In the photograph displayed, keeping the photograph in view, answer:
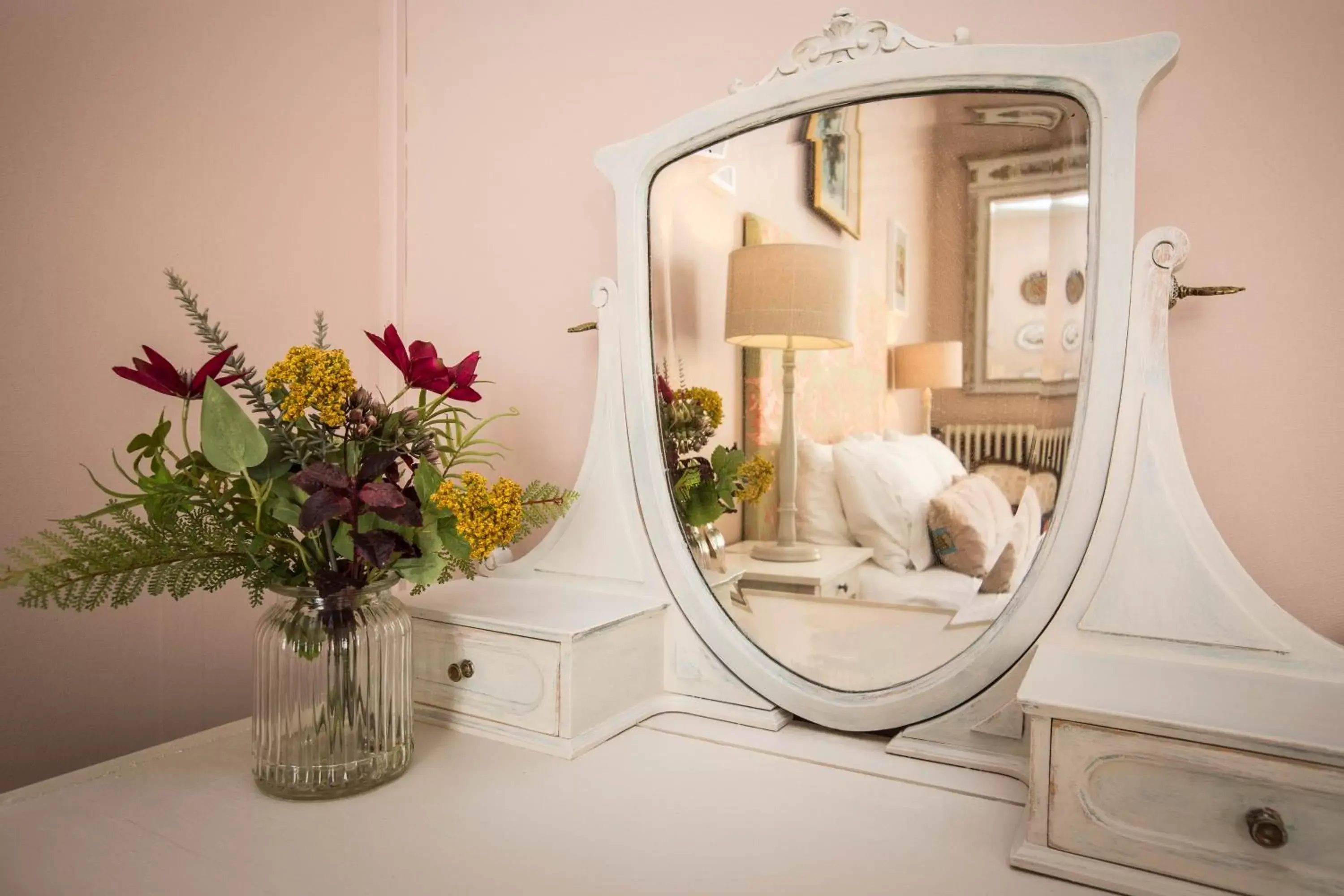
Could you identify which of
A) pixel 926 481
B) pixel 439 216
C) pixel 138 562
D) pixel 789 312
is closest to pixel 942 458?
pixel 926 481

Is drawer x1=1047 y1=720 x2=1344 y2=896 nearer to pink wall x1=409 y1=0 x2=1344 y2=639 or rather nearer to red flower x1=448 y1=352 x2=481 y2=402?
pink wall x1=409 y1=0 x2=1344 y2=639

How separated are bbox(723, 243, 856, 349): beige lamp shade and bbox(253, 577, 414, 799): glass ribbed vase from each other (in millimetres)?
564

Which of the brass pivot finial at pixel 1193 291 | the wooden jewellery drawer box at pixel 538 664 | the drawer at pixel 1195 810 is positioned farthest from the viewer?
the wooden jewellery drawer box at pixel 538 664

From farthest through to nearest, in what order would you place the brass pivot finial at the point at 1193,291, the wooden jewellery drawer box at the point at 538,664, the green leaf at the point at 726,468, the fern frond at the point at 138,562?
the green leaf at the point at 726,468, the wooden jewellery drawer box at the point at 538,664, the brass pivot finial at the point at 1193,291, the fern frond at the point at 138,562

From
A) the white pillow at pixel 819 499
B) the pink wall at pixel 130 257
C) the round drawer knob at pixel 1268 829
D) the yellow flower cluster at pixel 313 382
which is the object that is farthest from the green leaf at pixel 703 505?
the pink wall at pixel 130 257

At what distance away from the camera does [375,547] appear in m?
0.82

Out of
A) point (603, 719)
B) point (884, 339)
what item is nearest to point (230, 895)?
point (603, 719)

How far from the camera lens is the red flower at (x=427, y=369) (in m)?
0.87

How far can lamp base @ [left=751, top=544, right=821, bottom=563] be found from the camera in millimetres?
1011

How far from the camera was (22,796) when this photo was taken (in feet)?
2.68

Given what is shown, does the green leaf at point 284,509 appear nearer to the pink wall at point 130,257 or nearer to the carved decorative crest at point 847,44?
the pink wall at point 130,257

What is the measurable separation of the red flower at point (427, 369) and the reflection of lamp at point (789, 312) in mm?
349

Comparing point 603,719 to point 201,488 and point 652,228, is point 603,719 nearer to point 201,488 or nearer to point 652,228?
point 201,488

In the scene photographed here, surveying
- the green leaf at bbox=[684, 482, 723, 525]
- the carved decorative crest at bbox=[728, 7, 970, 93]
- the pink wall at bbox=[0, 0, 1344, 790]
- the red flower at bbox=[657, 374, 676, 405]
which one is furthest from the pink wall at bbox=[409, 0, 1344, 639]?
the green leaf at bbox=[684, 482, 723, 525]
